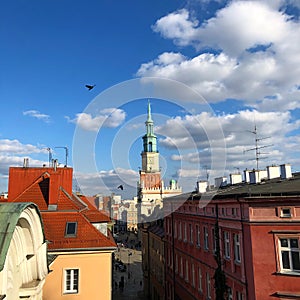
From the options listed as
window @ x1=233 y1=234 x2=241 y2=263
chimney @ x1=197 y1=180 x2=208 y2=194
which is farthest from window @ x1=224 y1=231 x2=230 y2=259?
chimney @ x1=197 y1=180 x2=208 y2=194

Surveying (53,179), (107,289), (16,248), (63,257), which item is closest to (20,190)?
(53,179)

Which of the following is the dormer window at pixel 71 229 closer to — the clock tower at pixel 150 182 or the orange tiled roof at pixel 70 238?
the orange tiled roof at pixel 70 238

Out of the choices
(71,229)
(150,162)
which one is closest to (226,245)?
(71,229)

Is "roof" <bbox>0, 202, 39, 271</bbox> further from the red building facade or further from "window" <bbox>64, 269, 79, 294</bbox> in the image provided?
"window" <bbox>64, 269, 79, 294</bbox>

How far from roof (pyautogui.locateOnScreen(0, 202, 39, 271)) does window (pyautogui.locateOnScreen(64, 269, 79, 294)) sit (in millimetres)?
12540

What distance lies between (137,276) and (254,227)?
48.5 meters

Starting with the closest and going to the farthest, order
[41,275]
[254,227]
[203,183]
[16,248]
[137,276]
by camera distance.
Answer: [16,248] < [41,275] < [254,227] < [203,183] < [137,276]

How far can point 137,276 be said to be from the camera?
59.8 meters

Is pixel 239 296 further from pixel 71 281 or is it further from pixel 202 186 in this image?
pixel 202 186

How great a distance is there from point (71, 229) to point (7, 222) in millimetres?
13227

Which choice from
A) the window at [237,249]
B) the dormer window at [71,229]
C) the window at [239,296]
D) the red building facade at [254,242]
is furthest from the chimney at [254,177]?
the dormer window at [71,229]

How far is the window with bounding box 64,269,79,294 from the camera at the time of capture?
18678 mm

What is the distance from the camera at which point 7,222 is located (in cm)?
745

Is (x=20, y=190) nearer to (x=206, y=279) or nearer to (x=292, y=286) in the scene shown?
(x=206, y=279)
